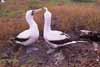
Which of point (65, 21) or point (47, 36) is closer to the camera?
point (47, 36)

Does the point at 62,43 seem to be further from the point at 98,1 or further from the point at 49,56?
the point at 98,1

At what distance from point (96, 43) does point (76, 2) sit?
3545 millimetres

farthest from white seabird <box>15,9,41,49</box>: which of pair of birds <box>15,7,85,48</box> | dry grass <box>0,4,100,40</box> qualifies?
dry grass <box>0,4,100,40</box>

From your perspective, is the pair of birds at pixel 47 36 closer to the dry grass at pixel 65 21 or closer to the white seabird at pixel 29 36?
the white seabird at pixel 29 36

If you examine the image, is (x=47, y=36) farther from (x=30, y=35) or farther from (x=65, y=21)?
(x=65, y=21)

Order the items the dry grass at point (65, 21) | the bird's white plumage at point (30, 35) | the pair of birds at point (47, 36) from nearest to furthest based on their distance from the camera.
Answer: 1. the pair of birds at point (47, 36)
2. the bird's white plumage at point (30, 35)
3. the dry grass at point (65, 21)

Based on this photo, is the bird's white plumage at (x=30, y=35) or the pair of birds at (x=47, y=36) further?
the bird's white plumage at (x=30, y=35)

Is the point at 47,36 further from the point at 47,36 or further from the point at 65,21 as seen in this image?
the point at 65,21

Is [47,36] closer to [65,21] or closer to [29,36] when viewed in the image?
[29,36]

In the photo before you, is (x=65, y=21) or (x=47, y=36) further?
(x=65, y=21)

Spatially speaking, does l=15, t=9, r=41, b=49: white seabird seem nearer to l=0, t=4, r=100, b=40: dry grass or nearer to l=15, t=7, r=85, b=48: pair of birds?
l=15, t=7, r=85, b=48: pair of birds

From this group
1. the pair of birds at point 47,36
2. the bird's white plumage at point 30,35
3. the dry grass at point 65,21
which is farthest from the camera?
the dry grass at point 65,21

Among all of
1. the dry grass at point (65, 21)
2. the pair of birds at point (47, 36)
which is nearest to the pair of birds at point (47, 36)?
the pair of birds at point (47, 36)

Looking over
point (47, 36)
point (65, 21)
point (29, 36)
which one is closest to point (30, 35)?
point (29, 36)
